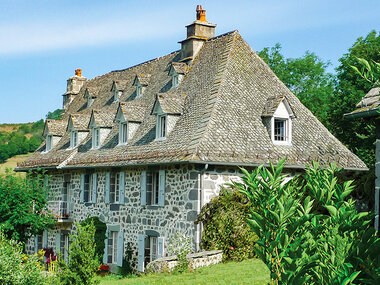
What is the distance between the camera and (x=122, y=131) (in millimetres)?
22375

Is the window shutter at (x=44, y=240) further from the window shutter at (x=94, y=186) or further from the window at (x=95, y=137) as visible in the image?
the window at (x=95, y=137)

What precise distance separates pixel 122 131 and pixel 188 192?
6304 millimetres

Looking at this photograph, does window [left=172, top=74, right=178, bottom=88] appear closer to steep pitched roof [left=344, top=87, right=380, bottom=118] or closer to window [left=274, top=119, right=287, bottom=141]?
window [left=274, top=119, right=287, bottom=141]

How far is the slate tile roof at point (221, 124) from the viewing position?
57.2 feet

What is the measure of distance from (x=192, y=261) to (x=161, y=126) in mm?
6473

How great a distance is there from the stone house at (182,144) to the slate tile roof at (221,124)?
49 mm

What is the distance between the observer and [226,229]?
16391 millimetres

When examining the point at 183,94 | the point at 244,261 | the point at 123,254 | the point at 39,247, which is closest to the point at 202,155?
the point at 244,261

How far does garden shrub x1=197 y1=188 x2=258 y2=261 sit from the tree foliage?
34.7ft

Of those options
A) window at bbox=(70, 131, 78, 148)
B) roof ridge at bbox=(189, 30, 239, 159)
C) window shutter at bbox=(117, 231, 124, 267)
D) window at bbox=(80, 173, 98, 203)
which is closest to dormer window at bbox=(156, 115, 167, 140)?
roof ridge at bbox=(189, 30, 239, 159)

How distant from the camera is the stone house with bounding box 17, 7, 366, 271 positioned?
17.3 meters

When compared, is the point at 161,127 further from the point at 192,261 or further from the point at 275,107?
the point at 192,261

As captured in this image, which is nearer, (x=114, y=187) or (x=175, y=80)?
(x=114, y=187)

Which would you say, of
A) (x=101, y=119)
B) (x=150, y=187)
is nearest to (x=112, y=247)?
(x=150, y=187)
